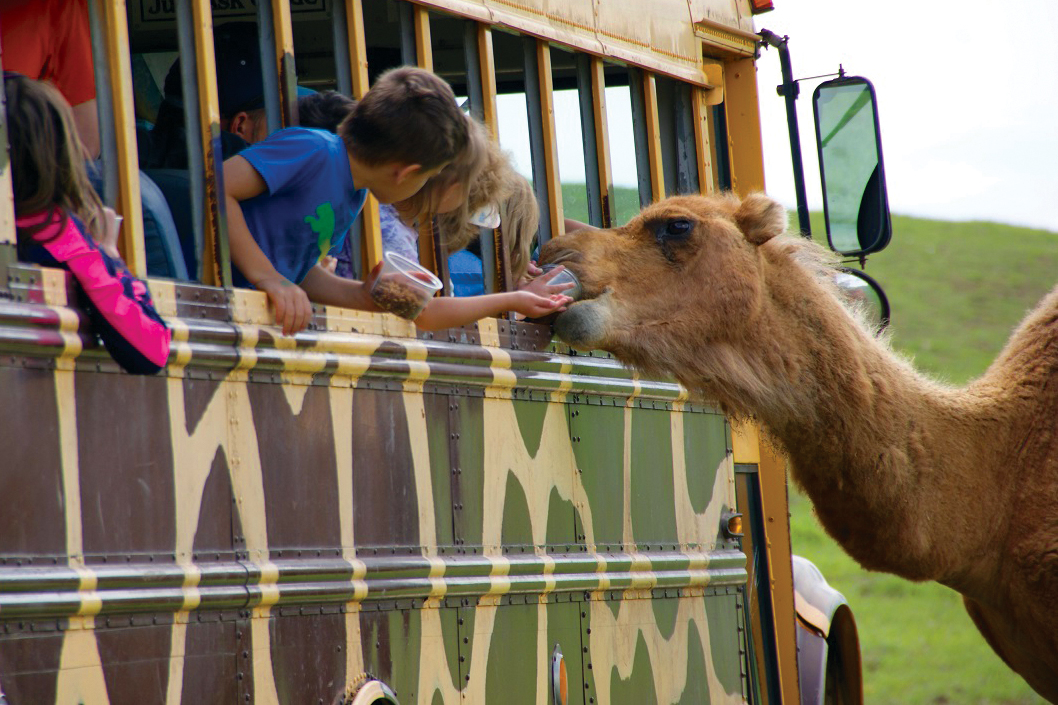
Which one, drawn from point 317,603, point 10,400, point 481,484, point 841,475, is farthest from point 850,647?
point 10,400

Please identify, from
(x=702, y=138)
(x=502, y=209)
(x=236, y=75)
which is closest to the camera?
(x=236, y=75)

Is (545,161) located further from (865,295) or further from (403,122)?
(865,295)

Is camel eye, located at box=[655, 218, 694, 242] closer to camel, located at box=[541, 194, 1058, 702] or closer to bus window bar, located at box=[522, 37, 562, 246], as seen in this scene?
camel, located at box=[541, 194, 1058, 702]

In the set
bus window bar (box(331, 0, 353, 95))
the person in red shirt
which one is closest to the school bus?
bus window bar (box(331, 0, 353, 95))

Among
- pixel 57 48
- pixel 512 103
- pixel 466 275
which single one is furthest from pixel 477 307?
pixel 57 48

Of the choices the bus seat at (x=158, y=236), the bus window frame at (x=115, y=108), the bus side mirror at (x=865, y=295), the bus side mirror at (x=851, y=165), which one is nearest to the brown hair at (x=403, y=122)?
the bus seat at (x=158, y=236)

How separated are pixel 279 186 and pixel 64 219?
0.72m

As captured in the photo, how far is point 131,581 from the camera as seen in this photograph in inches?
110

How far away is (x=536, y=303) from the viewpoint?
411 centimetres

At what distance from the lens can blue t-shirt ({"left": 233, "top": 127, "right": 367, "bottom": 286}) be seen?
11.2ft

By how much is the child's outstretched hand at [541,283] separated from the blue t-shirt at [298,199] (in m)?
0.86

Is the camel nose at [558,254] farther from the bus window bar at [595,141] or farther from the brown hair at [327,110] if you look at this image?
the brown hair at [327,110]

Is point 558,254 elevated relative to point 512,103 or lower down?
lower down

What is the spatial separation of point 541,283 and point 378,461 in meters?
0.98
